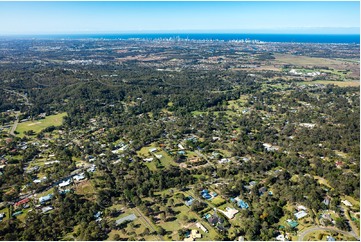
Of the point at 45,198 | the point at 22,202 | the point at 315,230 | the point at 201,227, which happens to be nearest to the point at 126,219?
the point at 201,227

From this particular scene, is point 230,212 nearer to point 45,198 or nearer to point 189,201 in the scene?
point 189,201

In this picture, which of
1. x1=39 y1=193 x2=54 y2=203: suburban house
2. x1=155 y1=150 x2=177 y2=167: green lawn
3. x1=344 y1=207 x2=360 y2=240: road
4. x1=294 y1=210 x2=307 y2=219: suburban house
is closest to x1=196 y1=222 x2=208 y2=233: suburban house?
x1=294 y1=210 x2=307 y2=219: suburban house

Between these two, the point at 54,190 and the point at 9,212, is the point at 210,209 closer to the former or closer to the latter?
the point at 54,190

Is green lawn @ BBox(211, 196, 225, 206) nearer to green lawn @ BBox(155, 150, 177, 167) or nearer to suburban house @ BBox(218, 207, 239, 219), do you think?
suburban house @ BBox(218, 207, 239, 219)

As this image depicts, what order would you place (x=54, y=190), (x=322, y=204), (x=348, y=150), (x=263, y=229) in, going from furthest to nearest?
(x=348, y=150), (x=54, y=190), (x=322, y=204), (x=263, y=229)

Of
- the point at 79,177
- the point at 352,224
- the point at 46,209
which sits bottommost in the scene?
the point at 46,209

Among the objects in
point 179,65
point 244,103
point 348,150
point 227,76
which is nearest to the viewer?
point 348,150

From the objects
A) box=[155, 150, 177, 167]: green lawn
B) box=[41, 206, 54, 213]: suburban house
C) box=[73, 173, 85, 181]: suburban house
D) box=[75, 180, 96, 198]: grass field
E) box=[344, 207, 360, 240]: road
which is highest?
box=[344, 207, 360, 240]: road

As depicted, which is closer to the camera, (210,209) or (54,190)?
(210,209)

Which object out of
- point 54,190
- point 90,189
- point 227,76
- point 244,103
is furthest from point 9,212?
point 227,76
